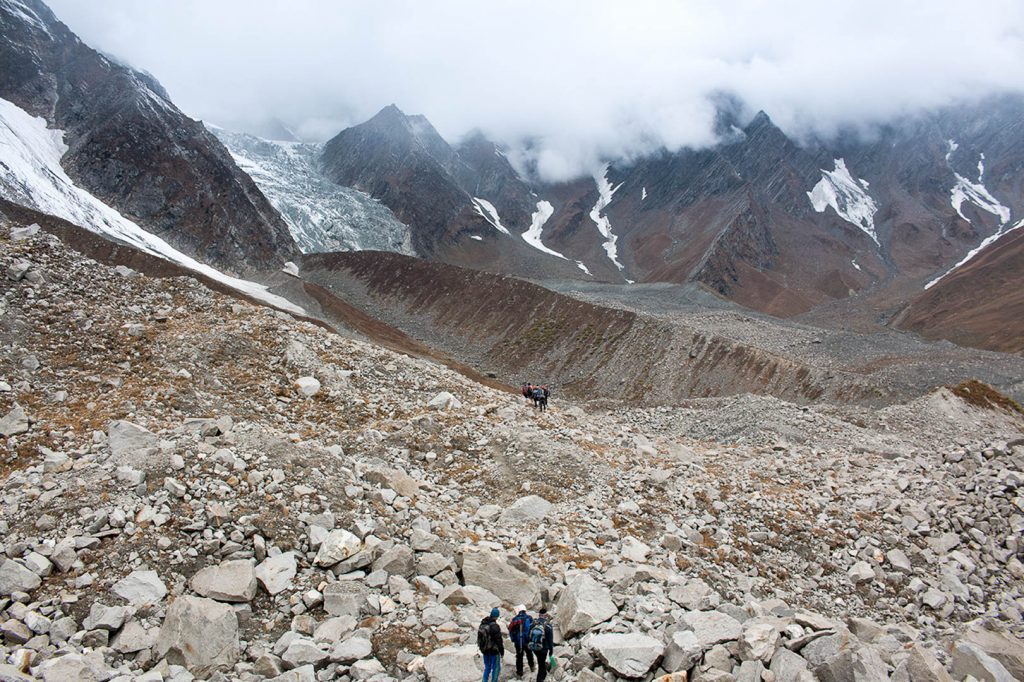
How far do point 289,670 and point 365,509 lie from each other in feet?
13.5

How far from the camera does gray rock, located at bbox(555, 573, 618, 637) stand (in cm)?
1019

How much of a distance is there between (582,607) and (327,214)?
17111 cm

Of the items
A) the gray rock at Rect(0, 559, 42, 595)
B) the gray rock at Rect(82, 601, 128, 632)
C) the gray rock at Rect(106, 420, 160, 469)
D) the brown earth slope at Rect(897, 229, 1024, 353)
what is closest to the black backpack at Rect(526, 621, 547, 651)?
the gray rock at Rect(82, 601, 128, 632)

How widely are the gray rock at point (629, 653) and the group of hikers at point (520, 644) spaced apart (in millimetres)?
783

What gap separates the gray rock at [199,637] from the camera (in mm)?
8852

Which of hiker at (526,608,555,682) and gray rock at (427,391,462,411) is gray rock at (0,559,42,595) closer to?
hiker at (526,608,555,682)

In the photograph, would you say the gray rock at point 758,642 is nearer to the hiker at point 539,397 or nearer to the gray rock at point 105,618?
the gray rock at point 105,618

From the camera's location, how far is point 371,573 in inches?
434

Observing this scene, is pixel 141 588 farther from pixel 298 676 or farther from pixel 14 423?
pixel 14 423

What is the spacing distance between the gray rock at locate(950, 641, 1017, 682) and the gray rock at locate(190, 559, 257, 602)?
1100 cm

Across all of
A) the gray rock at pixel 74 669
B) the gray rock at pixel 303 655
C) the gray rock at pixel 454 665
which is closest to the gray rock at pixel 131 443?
the gray rock at pixel 74 669

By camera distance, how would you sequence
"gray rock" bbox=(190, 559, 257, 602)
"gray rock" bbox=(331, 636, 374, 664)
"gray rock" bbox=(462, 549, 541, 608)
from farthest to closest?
"gray rock" bbox=(462, 549, 541, 608) → "gray rock" bbox=(190, 559, 257, 602) → "gray rock" bbox=(331, 636, 374, 664)

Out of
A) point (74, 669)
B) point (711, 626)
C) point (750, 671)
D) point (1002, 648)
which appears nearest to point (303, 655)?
point (74, 669)

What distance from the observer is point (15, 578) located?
9.48 m
